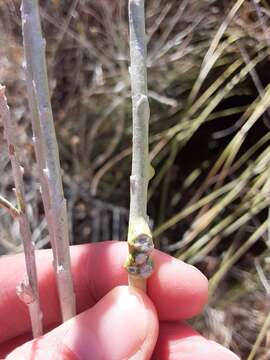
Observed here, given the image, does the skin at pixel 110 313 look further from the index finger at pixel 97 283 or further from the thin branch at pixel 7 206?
the thin branch at pixel 7 206

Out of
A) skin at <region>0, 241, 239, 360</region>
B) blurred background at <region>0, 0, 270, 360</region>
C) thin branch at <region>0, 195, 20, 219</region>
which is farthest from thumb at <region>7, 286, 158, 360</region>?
blurred background at <region>0, 0, 270, 360</region>

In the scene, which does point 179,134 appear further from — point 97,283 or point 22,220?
point 22,220

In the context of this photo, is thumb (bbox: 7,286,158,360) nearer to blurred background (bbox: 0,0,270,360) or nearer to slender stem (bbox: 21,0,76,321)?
slender stem (bbox: 21,0,76,321)

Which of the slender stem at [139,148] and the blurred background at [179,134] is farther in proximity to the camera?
the blurred background at [179,134]

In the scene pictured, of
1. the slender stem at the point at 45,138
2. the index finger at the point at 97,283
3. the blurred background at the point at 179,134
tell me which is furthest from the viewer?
the blurred background at the point at 179,134

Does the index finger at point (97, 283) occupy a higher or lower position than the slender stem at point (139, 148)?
lower

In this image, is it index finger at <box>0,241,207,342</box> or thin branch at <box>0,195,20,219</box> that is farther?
index finger at <box>0,241,207,342</box>

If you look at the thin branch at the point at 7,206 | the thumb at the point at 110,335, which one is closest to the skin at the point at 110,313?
the thumb at the point at 110,335

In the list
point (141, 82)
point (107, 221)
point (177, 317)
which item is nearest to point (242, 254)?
point (107, 221)
